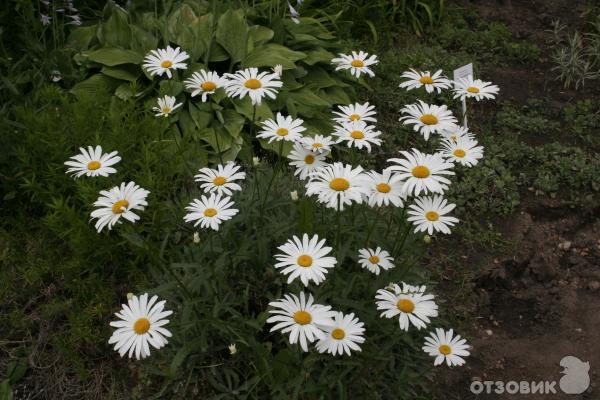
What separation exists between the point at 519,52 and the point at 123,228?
355 centimetres

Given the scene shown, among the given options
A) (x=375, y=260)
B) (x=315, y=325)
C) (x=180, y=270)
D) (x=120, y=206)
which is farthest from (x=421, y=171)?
(x=180, y=270)

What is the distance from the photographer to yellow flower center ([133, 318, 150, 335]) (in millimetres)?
1953

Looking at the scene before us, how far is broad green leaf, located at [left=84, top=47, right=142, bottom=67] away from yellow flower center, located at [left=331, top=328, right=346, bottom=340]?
2509 millimetres

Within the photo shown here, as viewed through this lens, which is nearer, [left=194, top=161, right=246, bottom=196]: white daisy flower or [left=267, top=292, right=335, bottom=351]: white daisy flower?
[left=267, top=292, right=335, bottom=351]: white daisy flower

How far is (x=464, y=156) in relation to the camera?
2314 millimetres

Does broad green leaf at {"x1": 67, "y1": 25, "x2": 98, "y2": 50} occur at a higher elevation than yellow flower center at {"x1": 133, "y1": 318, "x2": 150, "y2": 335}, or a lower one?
higher

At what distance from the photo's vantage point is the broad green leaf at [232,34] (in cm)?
406

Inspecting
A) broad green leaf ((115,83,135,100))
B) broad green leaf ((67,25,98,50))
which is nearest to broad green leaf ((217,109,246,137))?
broad green leaf ((115,83,135,100))

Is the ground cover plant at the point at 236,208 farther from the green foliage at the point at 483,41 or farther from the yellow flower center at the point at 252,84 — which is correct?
the green foliage at the point at 483,41

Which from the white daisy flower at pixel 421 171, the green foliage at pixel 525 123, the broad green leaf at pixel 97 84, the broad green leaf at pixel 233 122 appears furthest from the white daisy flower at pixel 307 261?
the green foliage at pixel 525 123

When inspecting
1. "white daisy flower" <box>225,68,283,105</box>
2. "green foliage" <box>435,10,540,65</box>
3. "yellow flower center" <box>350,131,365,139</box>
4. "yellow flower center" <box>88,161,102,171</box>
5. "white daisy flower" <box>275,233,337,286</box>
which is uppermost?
"green foliage" <box>435,10,540,65</box>

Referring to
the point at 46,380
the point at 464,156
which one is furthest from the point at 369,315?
the point at 46,380

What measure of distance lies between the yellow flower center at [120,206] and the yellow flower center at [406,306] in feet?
3.16

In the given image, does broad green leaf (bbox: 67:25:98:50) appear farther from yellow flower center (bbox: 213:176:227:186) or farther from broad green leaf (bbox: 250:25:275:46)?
yellow flower center (bbox: 213:176:227:186)
